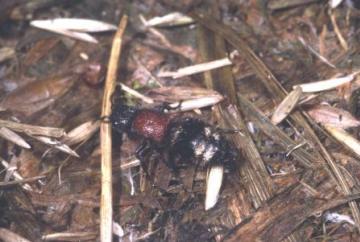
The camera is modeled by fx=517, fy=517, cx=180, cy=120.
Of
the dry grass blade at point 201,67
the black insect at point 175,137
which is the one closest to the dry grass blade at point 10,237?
the black insect at point 175,137

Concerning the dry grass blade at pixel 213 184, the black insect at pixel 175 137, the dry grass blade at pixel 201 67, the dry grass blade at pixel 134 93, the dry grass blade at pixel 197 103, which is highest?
the dry grass blade at pixel 201 67

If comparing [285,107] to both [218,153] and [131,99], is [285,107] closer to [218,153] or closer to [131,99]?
[218,153]

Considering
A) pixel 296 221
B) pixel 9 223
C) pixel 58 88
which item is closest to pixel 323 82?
pixel 296 221

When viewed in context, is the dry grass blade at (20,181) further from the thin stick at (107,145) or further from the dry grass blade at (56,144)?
the thin stick at (107,145)

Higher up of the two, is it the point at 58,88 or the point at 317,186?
the point at 58,88

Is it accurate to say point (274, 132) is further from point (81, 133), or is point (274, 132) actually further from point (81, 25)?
point (81, 25)

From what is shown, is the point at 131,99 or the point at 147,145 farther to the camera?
the point at 131,99

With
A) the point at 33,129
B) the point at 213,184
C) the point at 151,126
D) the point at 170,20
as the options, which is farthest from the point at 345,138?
the point at 33,129
